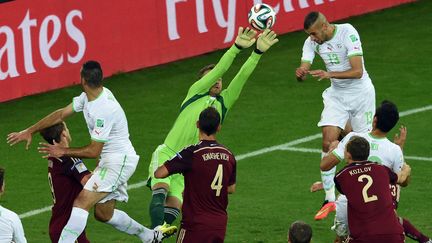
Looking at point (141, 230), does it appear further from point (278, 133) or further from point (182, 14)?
point (182, 14)

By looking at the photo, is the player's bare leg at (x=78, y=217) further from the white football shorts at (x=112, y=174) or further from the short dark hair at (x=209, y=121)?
the short dark hair at (x=209, y=121)

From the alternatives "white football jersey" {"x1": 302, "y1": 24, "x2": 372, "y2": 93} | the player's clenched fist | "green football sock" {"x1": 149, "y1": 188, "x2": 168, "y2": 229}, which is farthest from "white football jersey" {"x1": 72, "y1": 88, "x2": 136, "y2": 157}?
"white football jersey" {"x1": 302, "y1": 24, "x2": 372, "y2": 93}

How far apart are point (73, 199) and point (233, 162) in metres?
1.89

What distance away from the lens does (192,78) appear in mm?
23188

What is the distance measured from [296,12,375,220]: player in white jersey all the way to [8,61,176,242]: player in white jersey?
2.81 meters

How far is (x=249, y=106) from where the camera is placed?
21797 mm

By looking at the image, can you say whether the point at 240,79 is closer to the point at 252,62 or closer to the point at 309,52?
the point at 252,62

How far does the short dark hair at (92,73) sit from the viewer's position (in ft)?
46.0

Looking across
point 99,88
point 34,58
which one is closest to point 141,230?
point 99,88

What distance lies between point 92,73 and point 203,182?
2.01 metres

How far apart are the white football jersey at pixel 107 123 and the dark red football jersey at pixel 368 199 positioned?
2.71m

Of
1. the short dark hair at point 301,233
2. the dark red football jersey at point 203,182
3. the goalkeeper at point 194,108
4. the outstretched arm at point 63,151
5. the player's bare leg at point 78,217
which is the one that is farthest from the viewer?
the goalkeeper at point 194,108

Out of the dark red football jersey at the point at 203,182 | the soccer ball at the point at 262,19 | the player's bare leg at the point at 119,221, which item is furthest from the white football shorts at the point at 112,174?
the soccer ball at the point at 262,19

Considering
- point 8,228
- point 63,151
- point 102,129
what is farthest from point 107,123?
point 8,228
